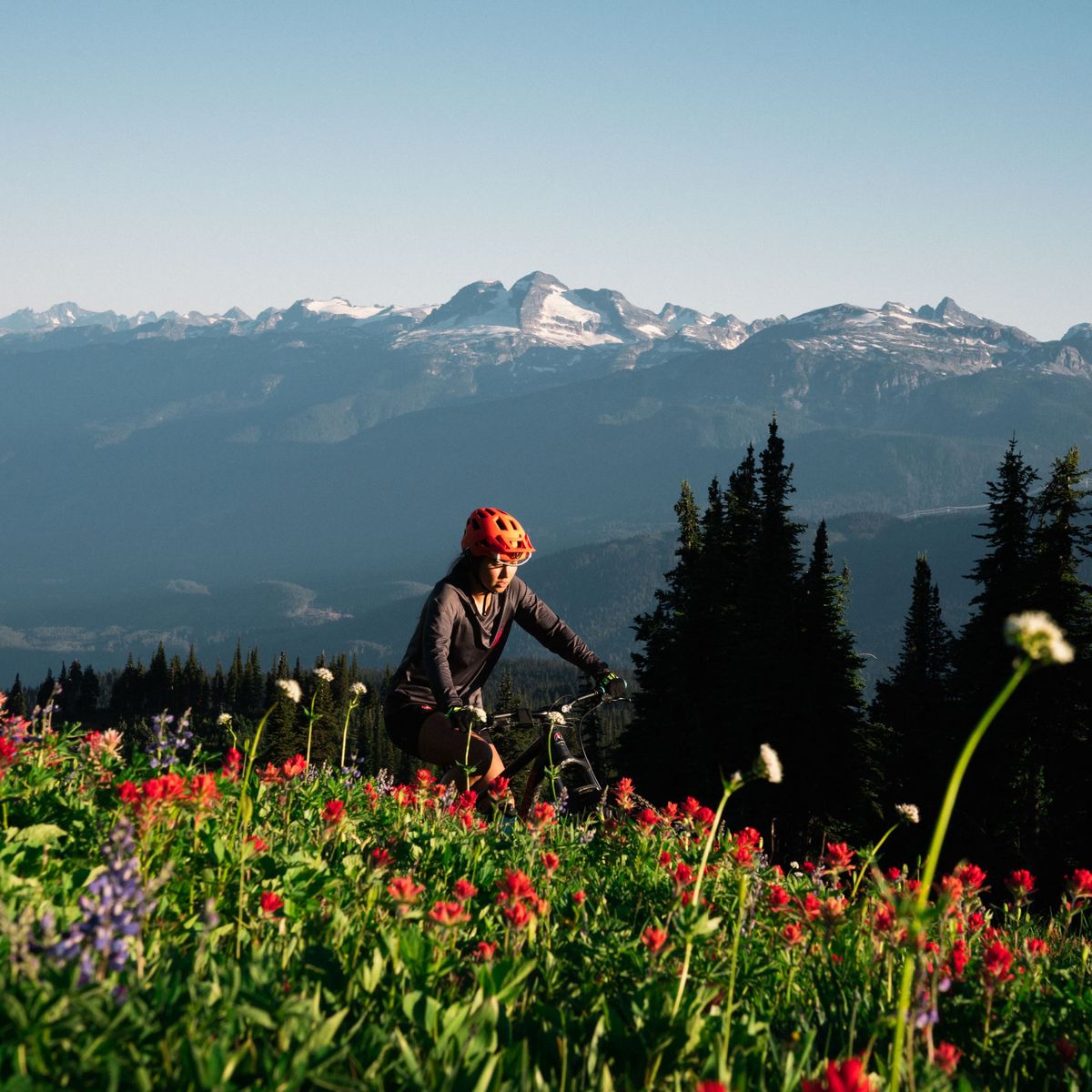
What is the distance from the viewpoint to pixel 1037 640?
67.3 inches

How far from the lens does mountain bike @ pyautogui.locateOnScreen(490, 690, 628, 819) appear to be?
7879 mm

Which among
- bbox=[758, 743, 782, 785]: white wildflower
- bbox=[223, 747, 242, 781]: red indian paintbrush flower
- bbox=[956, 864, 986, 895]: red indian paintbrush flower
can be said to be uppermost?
bbox=[758, 743, 782, 785]: white wildflower

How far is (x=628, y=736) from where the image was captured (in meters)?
43.6

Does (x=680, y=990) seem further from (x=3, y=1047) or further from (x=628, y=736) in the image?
(x=628, y=736)

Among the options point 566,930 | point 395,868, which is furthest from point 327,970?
point 395,868

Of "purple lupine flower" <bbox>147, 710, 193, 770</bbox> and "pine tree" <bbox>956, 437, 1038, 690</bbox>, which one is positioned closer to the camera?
"purple lupine flower" <bbox>147, 710, 193, 770</bbox>

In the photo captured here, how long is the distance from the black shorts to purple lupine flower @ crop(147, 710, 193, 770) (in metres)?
3.64

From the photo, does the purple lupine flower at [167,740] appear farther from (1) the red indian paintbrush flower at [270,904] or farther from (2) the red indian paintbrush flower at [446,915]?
(2) the red indian paintbrush flower at [446,915]

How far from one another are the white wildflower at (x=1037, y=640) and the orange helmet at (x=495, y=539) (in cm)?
686

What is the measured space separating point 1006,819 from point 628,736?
56.5 feet

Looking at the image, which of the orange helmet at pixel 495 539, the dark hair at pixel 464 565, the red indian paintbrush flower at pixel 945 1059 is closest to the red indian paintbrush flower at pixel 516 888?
the red indian paintbrush flower at pixel 945 1059

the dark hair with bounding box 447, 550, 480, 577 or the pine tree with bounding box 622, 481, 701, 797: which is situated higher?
the dark hair with bounding box 447, 550, 480, 577

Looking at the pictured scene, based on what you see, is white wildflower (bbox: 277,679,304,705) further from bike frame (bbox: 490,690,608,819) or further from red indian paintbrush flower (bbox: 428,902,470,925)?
bike frame (bbox: 490,690,608,819)

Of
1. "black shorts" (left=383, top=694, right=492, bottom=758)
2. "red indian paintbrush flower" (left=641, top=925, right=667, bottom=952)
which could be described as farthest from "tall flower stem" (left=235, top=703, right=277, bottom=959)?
"black shorts" (left=383, top=694, right=492, bottom=758)
